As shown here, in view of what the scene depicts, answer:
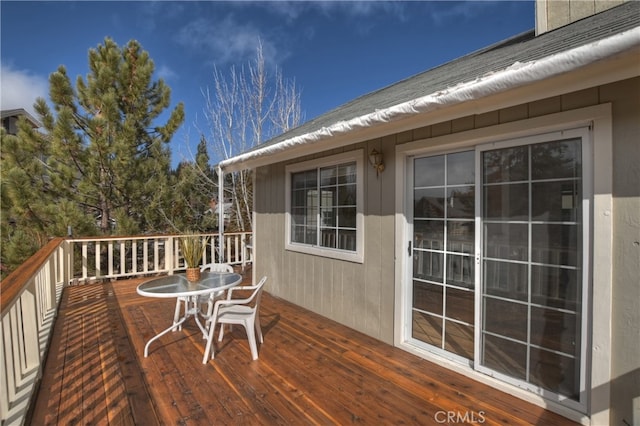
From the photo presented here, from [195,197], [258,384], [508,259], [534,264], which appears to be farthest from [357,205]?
[195,197]

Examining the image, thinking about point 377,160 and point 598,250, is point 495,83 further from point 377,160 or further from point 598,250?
point 377,160

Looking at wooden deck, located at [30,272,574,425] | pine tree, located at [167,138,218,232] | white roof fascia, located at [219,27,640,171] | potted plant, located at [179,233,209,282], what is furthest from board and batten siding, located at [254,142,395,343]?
pine tree, located at [167,138,218,232]

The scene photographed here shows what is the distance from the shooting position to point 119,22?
23.0 ft

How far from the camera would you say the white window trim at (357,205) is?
11.5ft

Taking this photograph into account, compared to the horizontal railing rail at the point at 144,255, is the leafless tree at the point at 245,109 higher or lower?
higher

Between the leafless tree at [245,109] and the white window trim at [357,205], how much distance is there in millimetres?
4971

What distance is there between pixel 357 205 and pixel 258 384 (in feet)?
6.74

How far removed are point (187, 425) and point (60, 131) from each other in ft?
24.9

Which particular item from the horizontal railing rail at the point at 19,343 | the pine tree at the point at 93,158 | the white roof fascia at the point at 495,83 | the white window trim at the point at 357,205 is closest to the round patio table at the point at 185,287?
the horizontal railing rail at the point at 19,343

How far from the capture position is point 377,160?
3.24 meters

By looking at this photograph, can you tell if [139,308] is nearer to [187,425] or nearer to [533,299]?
[187,425]

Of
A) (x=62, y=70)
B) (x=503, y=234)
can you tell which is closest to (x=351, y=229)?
(x=503, y=234)

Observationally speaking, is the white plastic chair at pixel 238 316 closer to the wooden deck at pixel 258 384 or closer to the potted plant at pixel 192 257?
the wooden deck at pixel 258 384

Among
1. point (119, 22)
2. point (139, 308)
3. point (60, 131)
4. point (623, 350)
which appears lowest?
point (139, 308)
